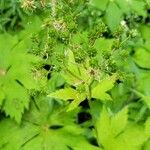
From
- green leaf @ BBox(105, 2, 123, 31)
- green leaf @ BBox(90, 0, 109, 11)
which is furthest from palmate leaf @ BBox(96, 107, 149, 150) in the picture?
green leaf @ BBox(90, 0, 109, 11)

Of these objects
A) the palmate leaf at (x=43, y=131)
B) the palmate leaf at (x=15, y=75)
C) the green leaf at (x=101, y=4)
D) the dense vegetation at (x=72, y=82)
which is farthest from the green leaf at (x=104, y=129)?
the green leaf at (x=101, y=4)

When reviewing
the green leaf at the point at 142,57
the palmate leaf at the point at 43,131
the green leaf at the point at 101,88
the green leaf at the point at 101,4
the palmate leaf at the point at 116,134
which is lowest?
the palmate leaf at the point at 43,131

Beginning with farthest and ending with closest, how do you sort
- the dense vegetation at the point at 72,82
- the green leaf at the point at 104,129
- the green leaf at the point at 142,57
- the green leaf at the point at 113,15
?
1. the green leaf at the point at 113,15
2. the green leaf at the point at 142,57
3. the green leaf at the point at 104,129
4. the dense vegetation at the point at 72,82

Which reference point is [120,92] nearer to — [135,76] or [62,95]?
[135,76]

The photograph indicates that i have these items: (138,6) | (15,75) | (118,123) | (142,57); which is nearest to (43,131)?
(15,75)

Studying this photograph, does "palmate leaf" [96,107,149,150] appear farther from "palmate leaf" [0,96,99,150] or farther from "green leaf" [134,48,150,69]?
"green leaf" [134,48,150,69]

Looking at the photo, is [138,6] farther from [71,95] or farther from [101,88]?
[71,95]

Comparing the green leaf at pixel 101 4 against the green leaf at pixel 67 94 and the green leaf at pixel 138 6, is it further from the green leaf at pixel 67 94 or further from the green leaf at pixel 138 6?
the green leaf at pixel 67 94

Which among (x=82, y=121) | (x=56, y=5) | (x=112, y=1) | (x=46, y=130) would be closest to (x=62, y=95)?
(x=56, y=5)
